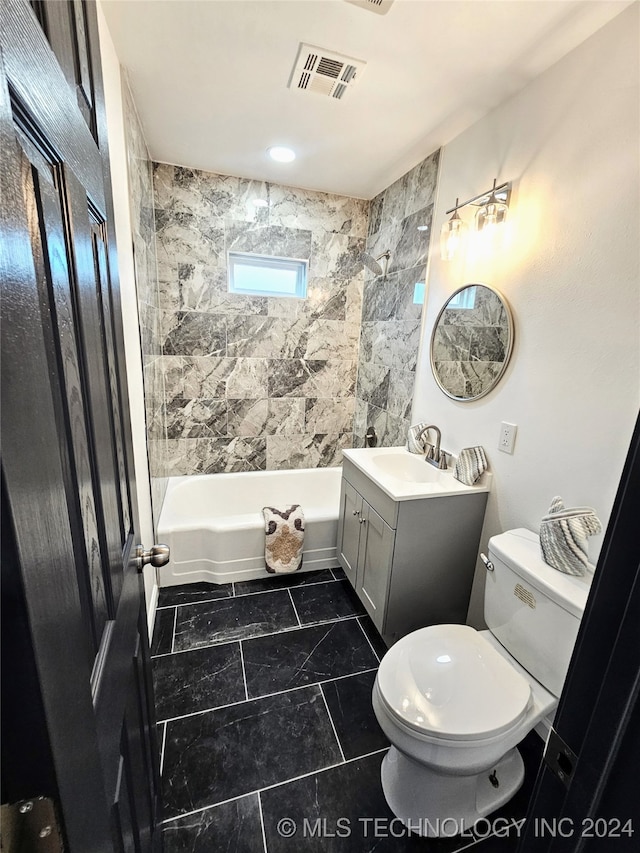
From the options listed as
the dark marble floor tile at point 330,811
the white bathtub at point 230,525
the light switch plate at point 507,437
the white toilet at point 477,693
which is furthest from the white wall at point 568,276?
the white bathtub at point 230,525

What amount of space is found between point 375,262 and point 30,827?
293 cm

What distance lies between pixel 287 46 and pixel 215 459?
96.1 inches

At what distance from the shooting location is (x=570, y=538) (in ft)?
3.93

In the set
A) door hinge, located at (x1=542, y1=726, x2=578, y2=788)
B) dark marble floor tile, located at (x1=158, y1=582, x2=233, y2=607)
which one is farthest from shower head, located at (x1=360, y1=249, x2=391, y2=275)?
door hinge, located at (x1=542, y1=726, x2=578, y2=788)

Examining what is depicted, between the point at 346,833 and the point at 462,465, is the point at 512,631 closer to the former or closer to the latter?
the point at 462,465

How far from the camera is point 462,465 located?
5.80 feet

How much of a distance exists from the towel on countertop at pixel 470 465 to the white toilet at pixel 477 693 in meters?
0.40

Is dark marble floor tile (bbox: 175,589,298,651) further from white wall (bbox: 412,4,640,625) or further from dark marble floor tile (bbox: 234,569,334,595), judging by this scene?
white wall (bbox: 412,4,640,625)

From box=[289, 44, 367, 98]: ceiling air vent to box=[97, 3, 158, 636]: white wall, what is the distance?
715 millimetres

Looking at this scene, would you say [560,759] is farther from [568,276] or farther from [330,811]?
[568,276]

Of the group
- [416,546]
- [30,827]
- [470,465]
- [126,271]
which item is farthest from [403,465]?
[30,827]

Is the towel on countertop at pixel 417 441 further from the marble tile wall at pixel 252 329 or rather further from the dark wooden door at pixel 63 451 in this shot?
the dark wooden door at pixel 63 451

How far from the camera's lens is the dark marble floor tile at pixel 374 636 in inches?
70.8

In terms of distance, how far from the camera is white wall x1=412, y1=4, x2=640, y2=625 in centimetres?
116
